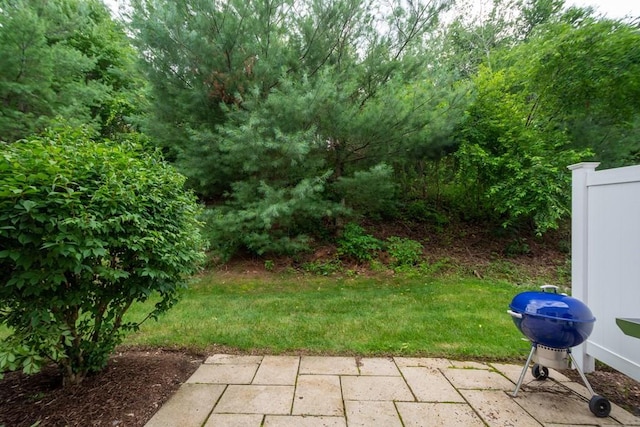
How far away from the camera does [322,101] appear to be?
5059 mm

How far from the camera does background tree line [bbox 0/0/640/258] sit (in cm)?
504

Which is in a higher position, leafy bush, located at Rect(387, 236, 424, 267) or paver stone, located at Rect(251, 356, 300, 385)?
leafy bush, located at Rect(387, 236, 424, 267)

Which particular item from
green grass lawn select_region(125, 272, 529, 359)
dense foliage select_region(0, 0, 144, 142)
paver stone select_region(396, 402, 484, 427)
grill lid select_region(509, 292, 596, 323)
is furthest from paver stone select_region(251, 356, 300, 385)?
dense foliage select_region(0, 0, 144, 142)

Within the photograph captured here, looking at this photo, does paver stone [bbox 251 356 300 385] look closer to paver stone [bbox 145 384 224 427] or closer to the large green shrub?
paver stone [bbox 145 384 224 427]

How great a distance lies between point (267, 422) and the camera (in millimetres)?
1800

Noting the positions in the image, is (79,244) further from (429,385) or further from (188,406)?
(429,385)

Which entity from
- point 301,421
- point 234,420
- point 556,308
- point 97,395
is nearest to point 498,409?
point 556,308

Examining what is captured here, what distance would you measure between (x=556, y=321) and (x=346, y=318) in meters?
2.13

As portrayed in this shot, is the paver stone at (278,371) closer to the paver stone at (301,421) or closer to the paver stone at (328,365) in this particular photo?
the paver stone at (328,365)

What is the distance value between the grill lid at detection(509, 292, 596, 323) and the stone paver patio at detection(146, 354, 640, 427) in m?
0.62

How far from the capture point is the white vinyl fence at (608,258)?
2.03m

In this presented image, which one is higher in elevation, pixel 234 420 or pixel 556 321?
pixel 556 321

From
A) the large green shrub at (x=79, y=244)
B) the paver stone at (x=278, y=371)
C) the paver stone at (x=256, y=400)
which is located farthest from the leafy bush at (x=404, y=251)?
the large green shrub at (x=79, y=244)

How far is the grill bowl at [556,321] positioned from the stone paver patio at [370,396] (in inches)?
18.4
